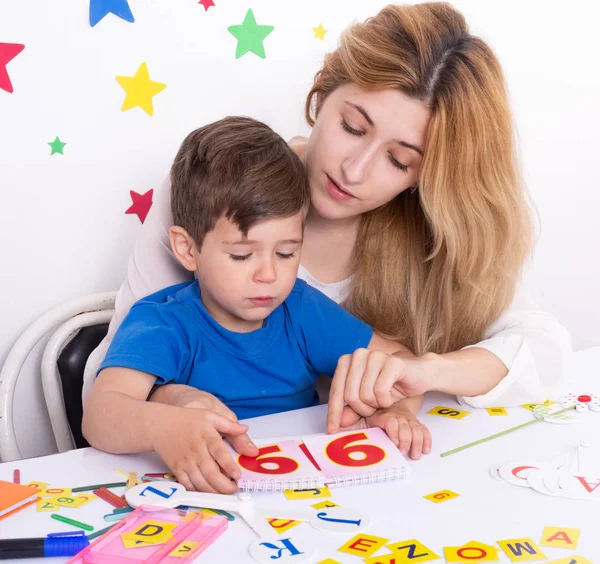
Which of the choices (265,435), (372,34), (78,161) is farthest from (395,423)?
(78,161)

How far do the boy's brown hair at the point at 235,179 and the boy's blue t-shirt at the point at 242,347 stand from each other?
119 millimetres

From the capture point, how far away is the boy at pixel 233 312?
0.94 m

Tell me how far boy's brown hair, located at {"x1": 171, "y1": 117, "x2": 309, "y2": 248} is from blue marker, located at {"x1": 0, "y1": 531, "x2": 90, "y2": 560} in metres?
0.46

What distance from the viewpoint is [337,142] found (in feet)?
3.74

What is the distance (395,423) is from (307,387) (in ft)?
0.86

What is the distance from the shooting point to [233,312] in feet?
3.43

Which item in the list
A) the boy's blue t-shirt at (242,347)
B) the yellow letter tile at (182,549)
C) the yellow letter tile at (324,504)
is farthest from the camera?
the boy's blue t-shirt at (242,347)

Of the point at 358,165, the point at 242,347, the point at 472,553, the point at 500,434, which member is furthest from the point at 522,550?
the point at 358,165

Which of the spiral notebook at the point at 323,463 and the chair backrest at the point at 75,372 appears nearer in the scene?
the spiral notebook at the point at 323,463

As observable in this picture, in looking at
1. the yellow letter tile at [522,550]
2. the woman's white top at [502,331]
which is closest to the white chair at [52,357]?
the woman's white top at [502,331]

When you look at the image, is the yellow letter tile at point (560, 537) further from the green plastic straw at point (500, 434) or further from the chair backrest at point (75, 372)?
the chair backrest at point (75, 372)

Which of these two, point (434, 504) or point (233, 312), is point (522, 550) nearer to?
point (434, 504)

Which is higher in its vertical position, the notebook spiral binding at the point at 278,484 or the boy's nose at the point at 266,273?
the boy's nose at the point at 266,273

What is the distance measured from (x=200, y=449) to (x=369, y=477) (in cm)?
18
